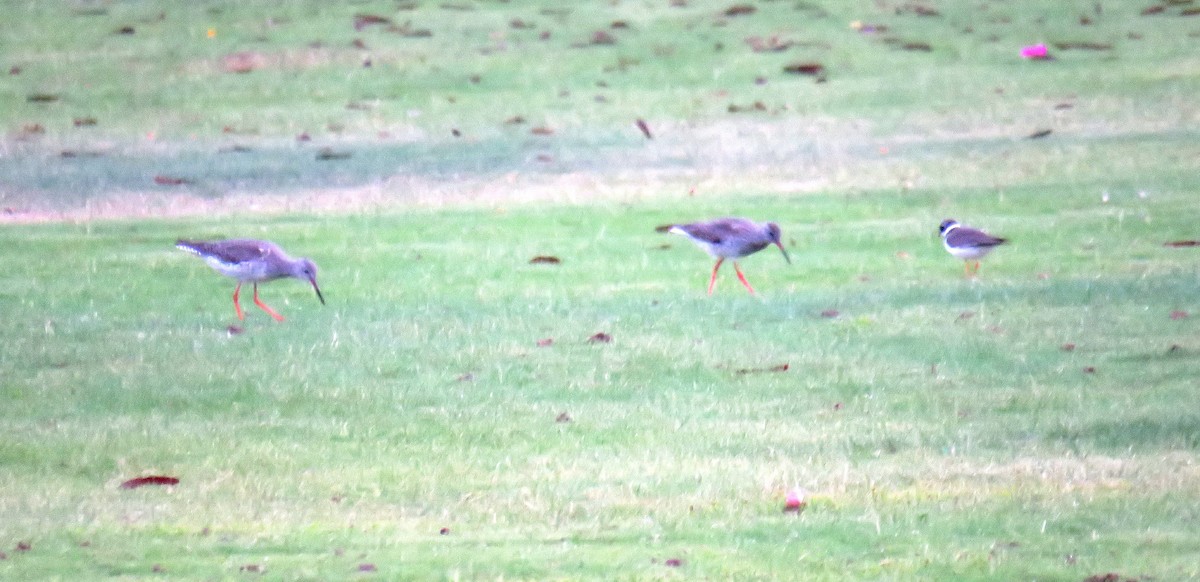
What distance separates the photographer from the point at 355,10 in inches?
1069

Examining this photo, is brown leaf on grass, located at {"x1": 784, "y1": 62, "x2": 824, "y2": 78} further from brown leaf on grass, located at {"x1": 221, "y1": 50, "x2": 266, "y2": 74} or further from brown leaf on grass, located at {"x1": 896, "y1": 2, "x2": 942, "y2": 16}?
brown leaf on grass, located at {"x1": 221, "y1": 50, "x2": 266, "y2": 74}

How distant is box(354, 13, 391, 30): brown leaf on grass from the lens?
26227 mm

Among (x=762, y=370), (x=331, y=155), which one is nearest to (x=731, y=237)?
(x=762, y=370)

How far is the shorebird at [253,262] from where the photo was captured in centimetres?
1151

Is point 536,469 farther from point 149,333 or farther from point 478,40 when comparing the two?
point 478,40

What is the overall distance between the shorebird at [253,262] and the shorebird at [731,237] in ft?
8.44

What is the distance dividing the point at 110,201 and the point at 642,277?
21.1 ft

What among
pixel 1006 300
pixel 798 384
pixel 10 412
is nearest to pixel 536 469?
pixel 798 384

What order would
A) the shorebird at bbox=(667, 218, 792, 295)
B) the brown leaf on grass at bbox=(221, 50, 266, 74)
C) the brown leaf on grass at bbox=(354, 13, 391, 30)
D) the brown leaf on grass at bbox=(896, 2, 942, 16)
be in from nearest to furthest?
1. the shorebird at bbox=(667, 218, 792, 295)
2. the brown leaf on grass at bbox=(221, 50, 266, 74)
3. the brown leaf on grass at bbox=(354, 13, 391, 30)
4. the brown leaf on grass at bbox=(896, 2, 942, 16)

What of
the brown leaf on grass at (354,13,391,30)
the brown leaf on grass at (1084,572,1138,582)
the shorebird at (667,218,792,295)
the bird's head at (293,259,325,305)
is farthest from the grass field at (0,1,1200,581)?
the brown leaf on grass at (354,13,391,30)

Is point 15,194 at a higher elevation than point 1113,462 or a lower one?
lower

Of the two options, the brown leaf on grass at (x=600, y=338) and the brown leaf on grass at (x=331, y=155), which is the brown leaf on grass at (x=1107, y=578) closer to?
the brown leaf on grass at (x=600, y=338)

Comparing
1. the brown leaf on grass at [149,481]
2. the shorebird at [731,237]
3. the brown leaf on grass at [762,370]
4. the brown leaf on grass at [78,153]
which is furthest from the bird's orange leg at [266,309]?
the brown leaf on grass at [78,153]

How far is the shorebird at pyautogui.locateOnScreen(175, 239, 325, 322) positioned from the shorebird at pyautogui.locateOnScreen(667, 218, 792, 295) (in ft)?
8.44
